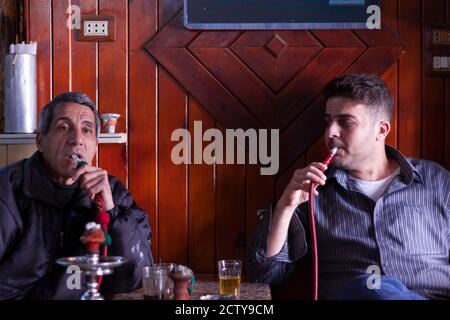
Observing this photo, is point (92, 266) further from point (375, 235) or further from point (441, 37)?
point (441, 37)

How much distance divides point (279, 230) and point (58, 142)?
810 millimetres

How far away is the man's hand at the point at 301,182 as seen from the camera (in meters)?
1.88

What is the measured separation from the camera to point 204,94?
2.36 meters

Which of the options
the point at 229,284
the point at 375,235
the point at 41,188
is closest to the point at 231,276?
the point at 229,284

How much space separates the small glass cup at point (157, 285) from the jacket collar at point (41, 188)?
0.46m

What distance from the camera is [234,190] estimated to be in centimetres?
237

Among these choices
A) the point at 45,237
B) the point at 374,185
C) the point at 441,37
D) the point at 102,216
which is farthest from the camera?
the point at 441,37

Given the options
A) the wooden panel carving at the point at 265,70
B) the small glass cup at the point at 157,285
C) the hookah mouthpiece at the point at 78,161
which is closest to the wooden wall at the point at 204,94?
the wooden panel carving at the point at 265,70

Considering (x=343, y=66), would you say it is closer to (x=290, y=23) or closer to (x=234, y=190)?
(x=290, y=23)

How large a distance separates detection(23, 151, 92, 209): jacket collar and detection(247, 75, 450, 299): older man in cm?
62

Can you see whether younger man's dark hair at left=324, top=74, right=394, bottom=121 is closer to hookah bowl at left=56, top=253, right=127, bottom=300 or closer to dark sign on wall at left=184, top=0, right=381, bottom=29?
dark sign on wall at left=184, top=0, right=381, bottom=29

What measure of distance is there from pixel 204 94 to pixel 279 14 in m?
0.43

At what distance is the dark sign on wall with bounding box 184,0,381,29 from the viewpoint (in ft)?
7.49

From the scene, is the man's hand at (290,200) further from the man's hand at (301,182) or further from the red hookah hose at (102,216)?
the red hookah hose at (102,216)
